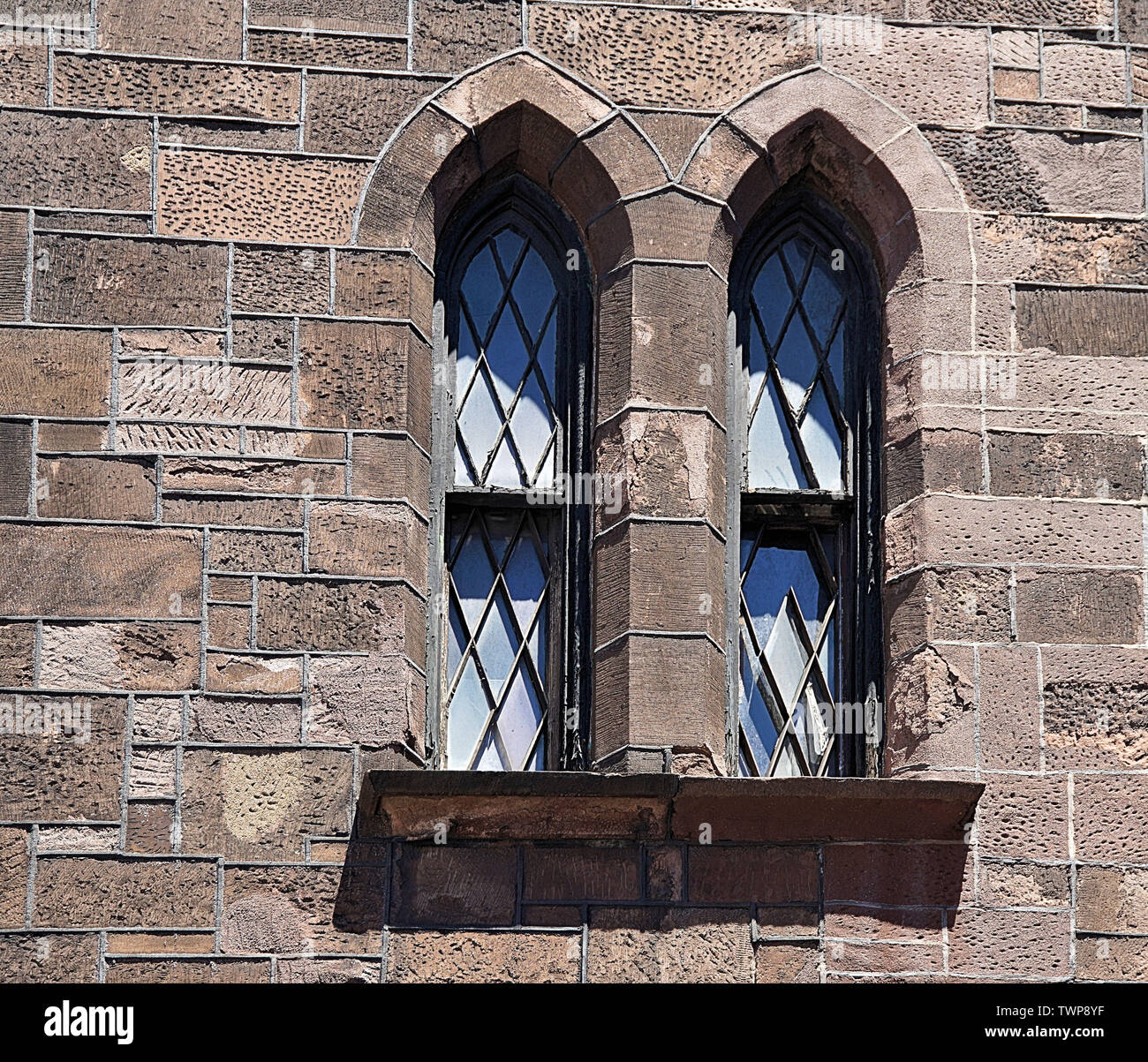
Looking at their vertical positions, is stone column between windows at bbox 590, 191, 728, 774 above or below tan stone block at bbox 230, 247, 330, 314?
below

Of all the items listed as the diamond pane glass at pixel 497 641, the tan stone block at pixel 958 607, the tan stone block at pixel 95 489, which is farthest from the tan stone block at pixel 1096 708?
the tan stone block at pixel 95 489

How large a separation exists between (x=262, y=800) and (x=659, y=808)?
1212 mm

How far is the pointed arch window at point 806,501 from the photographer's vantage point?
8.34 metres

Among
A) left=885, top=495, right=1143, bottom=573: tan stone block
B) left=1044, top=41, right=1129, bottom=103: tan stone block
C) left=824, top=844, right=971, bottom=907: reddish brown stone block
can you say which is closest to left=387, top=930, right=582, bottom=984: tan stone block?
left=824, top=844, right=971, bottom=907: reddish brown stone block

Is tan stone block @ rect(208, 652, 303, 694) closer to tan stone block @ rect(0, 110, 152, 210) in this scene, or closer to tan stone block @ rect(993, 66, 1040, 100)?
tan stone block @ rect(0, 110, 152, 210)

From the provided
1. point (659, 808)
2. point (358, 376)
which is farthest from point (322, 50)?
point (659, 808)

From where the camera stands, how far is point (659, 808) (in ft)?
25.5

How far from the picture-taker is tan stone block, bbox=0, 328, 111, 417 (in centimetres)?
805

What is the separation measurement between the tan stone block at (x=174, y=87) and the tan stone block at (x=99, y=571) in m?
1.46

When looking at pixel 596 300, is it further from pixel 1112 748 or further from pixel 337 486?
pixel 1112 748

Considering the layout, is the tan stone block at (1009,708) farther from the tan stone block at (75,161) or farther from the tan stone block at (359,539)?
the tan stone block at (75,161)

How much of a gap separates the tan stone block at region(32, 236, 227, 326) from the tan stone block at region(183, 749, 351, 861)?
1442mm

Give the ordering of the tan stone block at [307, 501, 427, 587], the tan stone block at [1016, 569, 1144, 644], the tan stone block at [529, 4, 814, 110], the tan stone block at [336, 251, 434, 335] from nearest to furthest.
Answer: the tan stone block at [307, 501, 427, 587], the tan stone block at [1016, 569, 1144, 644], the tan stone block at [336, 251, 434, 335], the tan stone block at [529, 4, 814, 110]

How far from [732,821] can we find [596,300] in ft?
6.14
